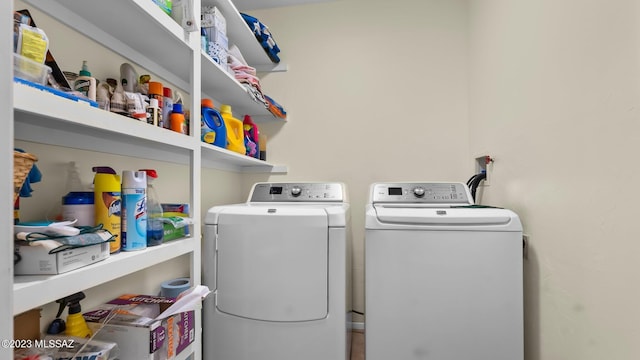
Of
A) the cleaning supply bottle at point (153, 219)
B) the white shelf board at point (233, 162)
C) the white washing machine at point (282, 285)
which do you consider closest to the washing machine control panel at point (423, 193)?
the white washing machine at point (282, 285)

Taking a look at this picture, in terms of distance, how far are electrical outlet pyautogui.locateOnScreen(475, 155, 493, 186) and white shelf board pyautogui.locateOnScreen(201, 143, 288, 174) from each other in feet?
4.42

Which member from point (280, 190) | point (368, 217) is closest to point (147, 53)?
point (280, 190)

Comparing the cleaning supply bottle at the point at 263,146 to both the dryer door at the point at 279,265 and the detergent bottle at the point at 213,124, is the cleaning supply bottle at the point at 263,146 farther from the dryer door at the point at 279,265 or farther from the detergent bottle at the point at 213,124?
the dryer door at the point at 279,265

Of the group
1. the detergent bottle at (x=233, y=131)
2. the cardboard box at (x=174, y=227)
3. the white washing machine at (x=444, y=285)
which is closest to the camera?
Result: the cardboard box at (x=174, y=227)

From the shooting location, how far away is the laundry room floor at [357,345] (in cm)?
187

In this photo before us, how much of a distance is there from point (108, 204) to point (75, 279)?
0.72ft

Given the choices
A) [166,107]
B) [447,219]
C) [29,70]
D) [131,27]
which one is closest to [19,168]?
[29,70]

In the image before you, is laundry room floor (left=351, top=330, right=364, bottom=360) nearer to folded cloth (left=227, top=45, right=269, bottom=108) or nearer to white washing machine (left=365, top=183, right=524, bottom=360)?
white washing machine (left=365, top=183, right=524, bottom=360)

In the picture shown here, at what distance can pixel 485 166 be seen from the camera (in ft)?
6.12

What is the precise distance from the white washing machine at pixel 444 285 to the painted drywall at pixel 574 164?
0.14m

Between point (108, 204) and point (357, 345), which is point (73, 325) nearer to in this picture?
point (108, 204)

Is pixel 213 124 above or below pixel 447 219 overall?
above

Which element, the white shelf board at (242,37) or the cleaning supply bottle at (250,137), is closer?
the white shelf board at (242,37)

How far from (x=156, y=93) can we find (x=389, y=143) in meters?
1.59
